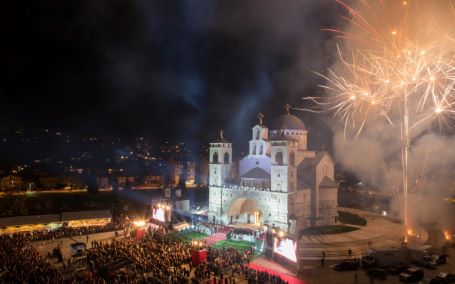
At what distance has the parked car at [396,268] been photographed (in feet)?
77.4

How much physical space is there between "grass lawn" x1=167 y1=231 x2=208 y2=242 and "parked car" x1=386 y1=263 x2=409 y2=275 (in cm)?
1591

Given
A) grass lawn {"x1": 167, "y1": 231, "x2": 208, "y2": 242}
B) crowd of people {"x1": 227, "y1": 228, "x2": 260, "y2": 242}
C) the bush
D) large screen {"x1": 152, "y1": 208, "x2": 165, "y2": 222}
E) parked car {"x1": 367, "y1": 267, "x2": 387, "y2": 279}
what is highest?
large screen {"x1": 152, "y1": 208, "x2": 165, "y2": 222}

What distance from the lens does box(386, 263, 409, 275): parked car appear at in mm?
23578

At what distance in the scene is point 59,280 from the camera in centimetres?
1853

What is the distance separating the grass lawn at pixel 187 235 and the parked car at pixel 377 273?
49.8 ft

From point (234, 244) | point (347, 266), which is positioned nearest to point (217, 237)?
point (234, 244)

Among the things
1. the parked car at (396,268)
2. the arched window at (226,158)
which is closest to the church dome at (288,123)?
the arched window at (226,158)

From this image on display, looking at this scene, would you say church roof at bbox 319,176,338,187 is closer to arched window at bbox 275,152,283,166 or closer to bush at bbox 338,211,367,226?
bush at bbox 338,211,367,226

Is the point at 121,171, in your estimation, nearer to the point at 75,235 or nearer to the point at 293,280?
the point at 75,235

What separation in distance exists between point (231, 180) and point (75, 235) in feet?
54.5

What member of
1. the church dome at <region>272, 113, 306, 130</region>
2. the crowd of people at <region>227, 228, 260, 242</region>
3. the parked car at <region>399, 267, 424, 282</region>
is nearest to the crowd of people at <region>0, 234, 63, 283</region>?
the crowd of people at <region>227, 228, 260, 242</region>

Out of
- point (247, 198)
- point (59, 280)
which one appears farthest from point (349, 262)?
point (59, 280)

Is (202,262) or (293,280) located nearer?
(293,280)

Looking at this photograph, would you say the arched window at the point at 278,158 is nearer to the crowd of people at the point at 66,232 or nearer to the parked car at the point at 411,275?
the parked car at the point at 411,275
